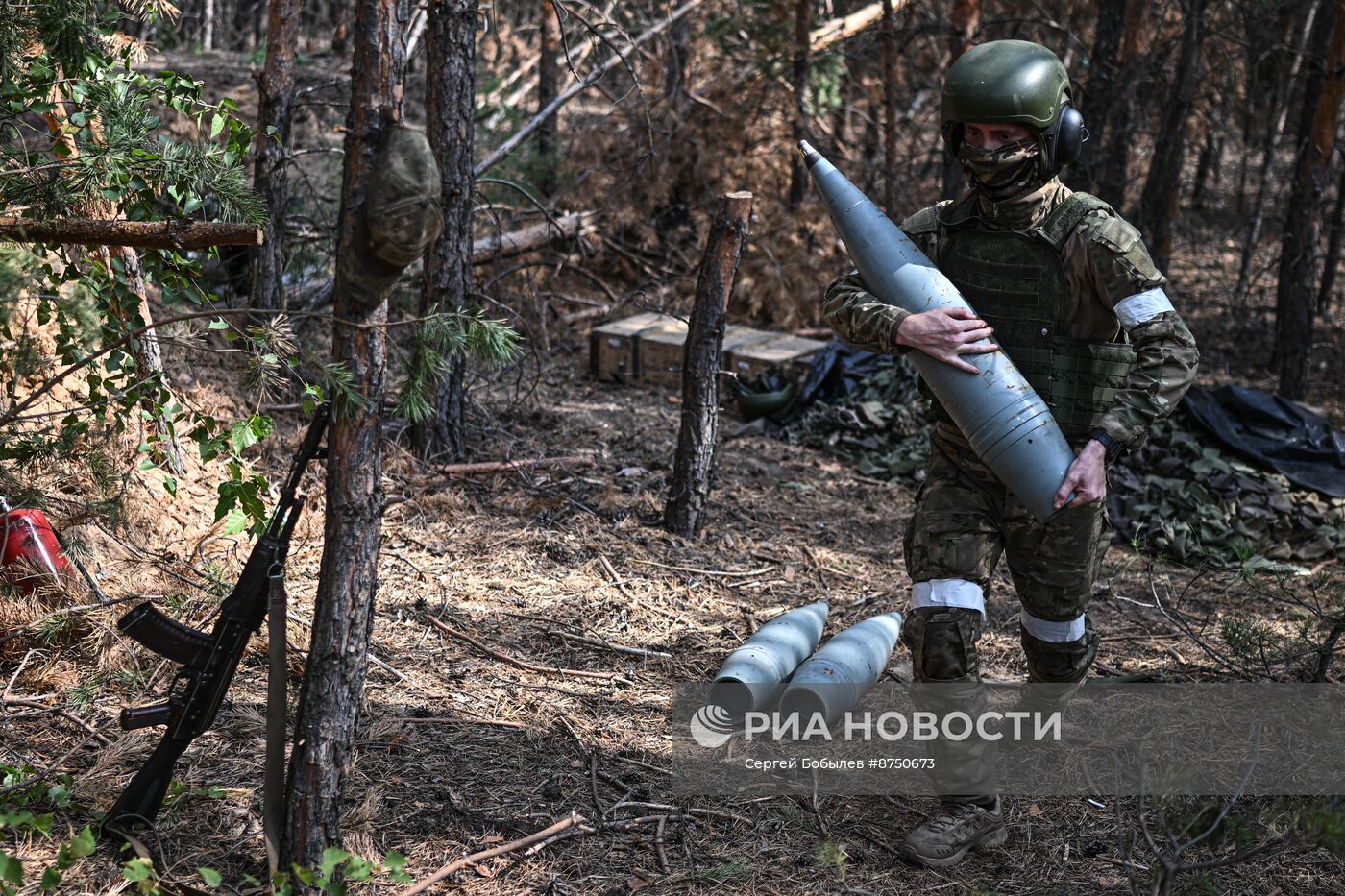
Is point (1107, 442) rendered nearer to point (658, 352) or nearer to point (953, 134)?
point (953, 134)

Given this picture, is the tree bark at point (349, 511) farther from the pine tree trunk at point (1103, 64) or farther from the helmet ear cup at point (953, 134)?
the pine tree trunk at point (1103, 64)

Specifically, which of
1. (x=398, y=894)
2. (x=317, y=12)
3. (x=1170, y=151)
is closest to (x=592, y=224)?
(x=1170, y=151)

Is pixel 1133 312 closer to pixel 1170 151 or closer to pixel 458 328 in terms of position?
pixel 458 328

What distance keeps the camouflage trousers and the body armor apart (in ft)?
0.93

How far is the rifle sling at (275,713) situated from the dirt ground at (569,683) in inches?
10.2

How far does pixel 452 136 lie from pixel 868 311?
10.2ft

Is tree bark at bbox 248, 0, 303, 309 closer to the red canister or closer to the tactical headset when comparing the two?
the red canister

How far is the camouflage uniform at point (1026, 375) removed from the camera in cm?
320

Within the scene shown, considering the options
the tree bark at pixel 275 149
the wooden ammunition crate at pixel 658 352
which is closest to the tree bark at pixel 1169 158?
the wooden ammunition crate at pixel 658 352

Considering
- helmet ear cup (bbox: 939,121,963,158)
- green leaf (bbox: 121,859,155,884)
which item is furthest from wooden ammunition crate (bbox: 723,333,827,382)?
green leaf (bbox: 121,859,155,884)

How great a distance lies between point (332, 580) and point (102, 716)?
137cm

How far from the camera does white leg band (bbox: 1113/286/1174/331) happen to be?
10.2ft

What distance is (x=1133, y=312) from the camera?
10.2ft

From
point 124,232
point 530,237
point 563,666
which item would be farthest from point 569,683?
point 530,237
